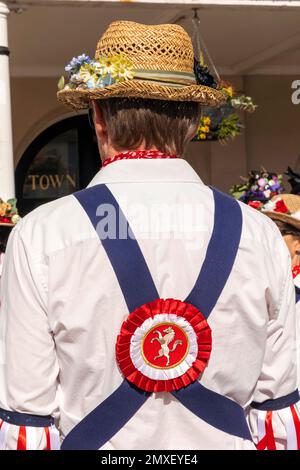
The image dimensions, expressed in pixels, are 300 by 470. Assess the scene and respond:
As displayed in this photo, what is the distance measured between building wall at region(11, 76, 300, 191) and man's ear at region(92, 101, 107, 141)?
24.9 feet

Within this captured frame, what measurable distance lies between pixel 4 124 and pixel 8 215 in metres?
0.78

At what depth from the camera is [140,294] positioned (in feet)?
5.23

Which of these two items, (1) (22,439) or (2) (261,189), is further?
(2) (261,189)

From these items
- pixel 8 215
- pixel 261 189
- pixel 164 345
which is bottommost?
pixel 164 345

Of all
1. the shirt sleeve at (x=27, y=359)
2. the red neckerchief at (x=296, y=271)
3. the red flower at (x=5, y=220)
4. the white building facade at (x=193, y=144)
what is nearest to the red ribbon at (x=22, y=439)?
the shirt sleeve at (x=27, y=359)

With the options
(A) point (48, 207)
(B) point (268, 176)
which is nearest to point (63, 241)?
(A) point (48, 207)

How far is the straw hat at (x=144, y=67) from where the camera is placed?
168 cm

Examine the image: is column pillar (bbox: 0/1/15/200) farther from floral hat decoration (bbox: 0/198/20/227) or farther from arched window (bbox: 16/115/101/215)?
arched window (bbox: 16/115/101/215)

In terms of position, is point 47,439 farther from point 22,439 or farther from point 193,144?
point 193,144

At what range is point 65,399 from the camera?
5.27 ft

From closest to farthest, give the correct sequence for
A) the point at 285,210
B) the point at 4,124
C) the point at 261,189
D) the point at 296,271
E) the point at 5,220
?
the point at 296,271, the point at 285,210, the point at 5,220, the point at 261,189, the point at 4,124

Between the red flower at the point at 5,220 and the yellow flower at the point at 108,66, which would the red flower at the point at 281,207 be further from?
the yellow flower at the point at 108,66

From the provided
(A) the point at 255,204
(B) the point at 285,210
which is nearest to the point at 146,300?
(B) the point at 285,210

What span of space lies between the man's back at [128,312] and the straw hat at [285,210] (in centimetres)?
233
